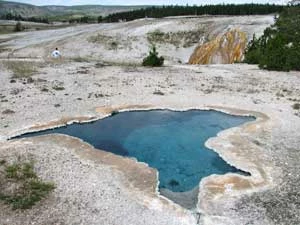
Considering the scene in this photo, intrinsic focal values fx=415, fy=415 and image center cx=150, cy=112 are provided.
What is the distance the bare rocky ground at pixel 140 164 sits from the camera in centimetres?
1117

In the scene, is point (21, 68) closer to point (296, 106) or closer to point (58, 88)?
point (58, 88)

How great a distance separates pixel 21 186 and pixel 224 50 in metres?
35.0

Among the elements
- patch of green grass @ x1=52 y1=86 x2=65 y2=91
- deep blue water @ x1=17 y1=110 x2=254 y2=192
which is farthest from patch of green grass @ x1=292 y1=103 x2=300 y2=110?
patch of green grass @ x1=52 y1=86 x2=65 y2=91

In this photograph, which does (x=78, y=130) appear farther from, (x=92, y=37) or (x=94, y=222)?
(x=92, y=37)

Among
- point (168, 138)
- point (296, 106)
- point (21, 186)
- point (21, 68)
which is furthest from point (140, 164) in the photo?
point (21, 68)

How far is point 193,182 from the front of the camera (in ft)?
44.8

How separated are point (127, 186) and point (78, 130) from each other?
255 inches

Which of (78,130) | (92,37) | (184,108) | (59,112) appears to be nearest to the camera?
(78,130)

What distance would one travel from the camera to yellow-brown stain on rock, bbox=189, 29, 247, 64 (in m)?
43.2

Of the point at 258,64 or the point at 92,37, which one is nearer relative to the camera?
the point at 258,64

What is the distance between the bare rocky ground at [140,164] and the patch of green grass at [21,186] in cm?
30

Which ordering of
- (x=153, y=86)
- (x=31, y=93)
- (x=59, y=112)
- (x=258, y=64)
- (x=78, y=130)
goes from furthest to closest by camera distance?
(x=258, y=64)
(x=153, y=86)
(x=31, y=93)
(x=59, y=112)
(x=78, y=130)

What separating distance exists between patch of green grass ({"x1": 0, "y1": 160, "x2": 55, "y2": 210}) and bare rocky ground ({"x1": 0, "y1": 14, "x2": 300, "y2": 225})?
0.97 feet

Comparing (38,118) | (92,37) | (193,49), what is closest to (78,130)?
(38,118)
